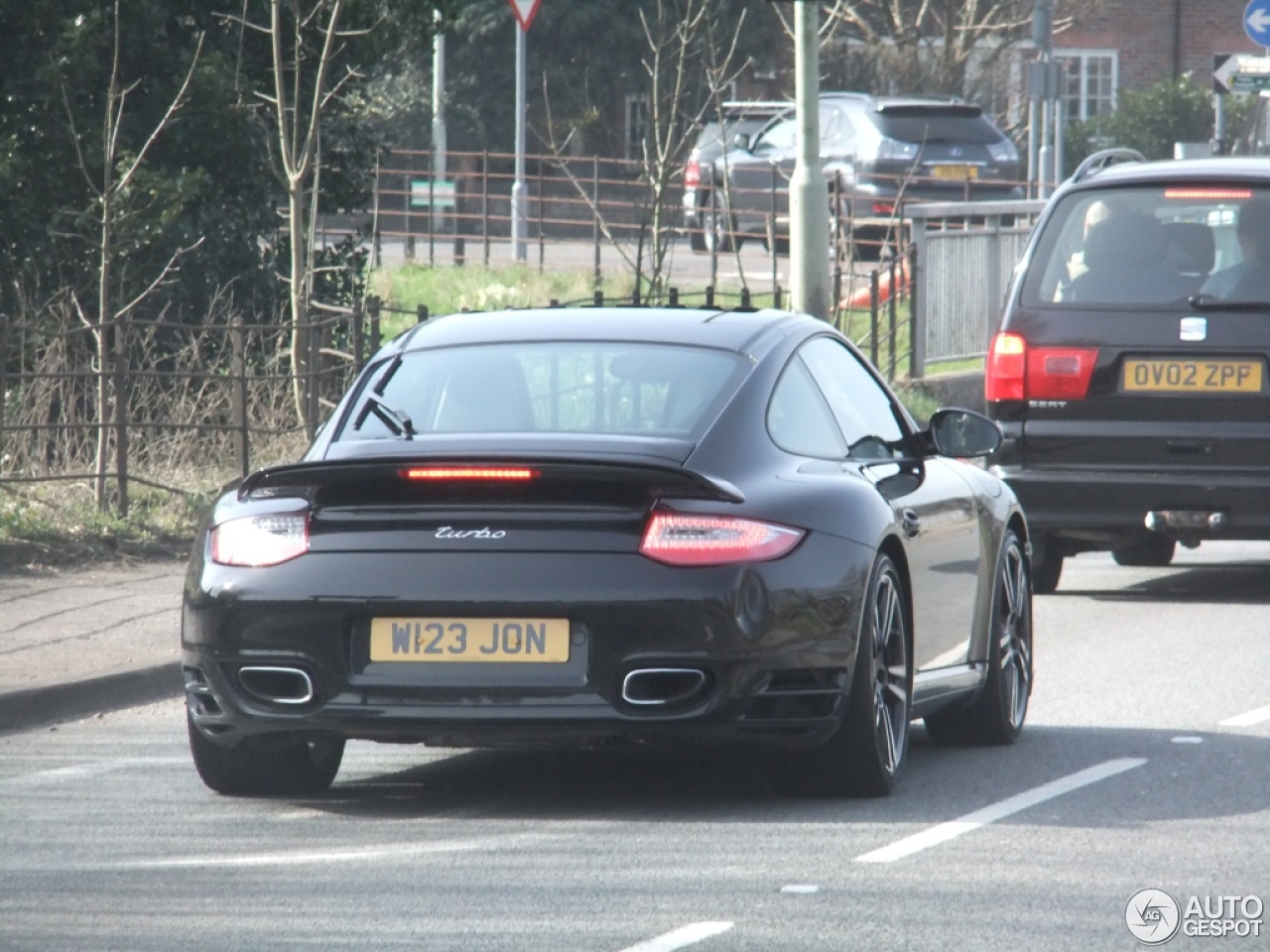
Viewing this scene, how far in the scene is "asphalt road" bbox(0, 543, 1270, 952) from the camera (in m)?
5.86

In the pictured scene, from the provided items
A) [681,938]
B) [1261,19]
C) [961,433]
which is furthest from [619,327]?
[1261,19]

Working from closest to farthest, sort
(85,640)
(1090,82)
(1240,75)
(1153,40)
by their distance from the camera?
(85,640)
(1240,75)
(1153,40)
(1090,82)

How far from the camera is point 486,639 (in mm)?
6852

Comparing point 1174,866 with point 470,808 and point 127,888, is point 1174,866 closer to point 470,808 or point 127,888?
point 470,808

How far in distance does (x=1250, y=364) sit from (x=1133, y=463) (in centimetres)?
69

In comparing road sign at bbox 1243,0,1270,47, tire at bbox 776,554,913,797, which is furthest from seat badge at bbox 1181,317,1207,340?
road sign at bbox 1243,0,1270,47

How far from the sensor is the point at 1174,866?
6566 mm

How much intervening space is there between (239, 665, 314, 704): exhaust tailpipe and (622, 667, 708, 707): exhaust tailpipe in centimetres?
85

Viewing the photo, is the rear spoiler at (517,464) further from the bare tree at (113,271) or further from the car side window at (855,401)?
the bare tree at (113,271)

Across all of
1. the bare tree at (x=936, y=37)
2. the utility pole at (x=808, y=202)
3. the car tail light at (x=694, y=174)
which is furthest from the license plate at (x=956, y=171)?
the utility pole at (x=808, y=202)

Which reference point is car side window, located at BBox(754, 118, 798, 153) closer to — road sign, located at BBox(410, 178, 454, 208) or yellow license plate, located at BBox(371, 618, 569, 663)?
road sign, located at BBox(410, 178, 454, 208)

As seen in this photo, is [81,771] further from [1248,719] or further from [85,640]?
[1248,719]

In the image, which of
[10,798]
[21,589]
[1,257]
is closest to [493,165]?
[1,257]
